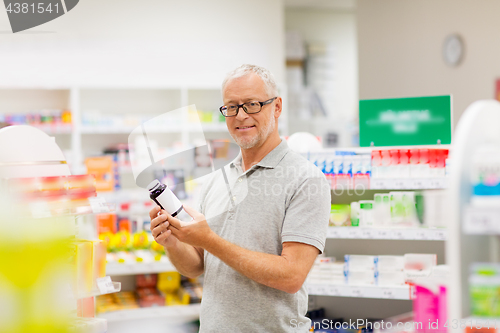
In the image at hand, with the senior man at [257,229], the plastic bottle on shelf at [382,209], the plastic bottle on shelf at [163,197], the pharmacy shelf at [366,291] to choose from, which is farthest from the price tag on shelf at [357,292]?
the plastic bottle on shelf at [163,197]

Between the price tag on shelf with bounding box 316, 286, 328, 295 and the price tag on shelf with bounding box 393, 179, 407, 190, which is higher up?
the price tag on shelf with bounding box 393, 179, 407, 190

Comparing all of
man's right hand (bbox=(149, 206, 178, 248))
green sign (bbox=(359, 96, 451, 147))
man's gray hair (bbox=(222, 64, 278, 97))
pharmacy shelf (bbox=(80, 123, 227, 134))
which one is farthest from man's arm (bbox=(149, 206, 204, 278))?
pharmacy shelf (bbox=(80, 123, 227, 134))

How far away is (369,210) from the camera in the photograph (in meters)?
3.17

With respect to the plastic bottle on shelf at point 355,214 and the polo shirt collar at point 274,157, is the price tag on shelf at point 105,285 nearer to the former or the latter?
the polo shirt collar at point 274,157

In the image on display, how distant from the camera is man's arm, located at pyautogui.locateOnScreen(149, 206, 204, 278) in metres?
1.76

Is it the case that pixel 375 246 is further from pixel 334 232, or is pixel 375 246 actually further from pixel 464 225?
pixel 464 225

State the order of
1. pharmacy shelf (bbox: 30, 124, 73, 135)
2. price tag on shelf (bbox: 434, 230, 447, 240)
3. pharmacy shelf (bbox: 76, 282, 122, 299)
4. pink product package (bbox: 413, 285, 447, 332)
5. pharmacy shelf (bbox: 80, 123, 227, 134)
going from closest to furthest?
1. pink product package (bbox: 413, 285, 447, 332)
2. pharmacy shelf (bbox: 76, 282, 122, 299)
3. price tag on shelf (bbox: 434, 230, 447, 240)
4. pharmacy shelf (bbox: 30, 124, 73, 135)
5. pharmacy shelf (bbox: 80, 123, 227, 134)

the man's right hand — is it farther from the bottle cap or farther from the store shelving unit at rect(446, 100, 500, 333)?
the store shelving unit at rect(446, 100, 500, 333)

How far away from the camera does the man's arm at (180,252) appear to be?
5.77 feet

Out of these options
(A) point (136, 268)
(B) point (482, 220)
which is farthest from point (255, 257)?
(A) point (136, 268)

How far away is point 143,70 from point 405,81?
3485 millimetres

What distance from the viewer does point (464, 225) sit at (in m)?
1.17

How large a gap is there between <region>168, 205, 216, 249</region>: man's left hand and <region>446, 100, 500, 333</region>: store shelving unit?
0.81m

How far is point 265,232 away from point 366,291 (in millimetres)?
1507
